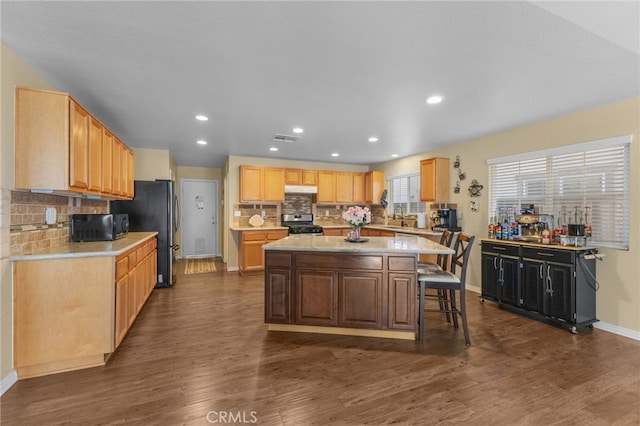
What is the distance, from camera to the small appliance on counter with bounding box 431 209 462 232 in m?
4.79

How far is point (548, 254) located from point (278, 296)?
3050 millimetres

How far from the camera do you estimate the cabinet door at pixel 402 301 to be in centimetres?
280

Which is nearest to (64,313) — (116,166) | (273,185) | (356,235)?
(116,166)

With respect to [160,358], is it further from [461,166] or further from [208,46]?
[461,166]

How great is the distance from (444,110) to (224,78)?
236 centimetres

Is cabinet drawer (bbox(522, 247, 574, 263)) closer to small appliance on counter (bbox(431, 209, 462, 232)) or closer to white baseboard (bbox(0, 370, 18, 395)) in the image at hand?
small appliance on counter (bbox(431, 209, 462, 232))

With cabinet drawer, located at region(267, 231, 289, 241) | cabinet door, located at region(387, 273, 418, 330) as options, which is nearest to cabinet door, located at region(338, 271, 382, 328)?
cabinet door, located at region(387, 273, 418, 330)

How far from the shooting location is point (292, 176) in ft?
20.5

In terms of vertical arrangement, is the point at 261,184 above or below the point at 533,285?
above

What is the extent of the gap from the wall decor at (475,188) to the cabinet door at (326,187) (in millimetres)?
2960

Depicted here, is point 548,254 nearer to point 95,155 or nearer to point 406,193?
point 406,193

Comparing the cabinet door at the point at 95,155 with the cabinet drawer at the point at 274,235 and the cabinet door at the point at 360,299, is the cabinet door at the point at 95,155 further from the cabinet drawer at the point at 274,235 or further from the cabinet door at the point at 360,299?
the cabinet drawer at the point at 274,235

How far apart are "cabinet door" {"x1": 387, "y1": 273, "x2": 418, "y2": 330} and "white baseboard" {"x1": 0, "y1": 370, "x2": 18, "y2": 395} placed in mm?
2973

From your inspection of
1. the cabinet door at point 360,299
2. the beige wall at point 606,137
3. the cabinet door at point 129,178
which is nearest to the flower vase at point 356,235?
the cabinet door at point 360,299
